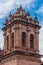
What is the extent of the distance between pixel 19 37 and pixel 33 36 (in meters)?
2.53

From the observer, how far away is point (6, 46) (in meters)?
45.6

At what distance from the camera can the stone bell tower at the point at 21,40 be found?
42287mm

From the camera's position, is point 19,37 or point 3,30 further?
point 3,30

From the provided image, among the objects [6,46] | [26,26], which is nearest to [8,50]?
[6,46]

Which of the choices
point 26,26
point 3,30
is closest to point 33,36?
point 26,26

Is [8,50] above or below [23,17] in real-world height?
below

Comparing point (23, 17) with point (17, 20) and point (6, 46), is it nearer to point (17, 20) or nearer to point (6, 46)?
point (17, 20)

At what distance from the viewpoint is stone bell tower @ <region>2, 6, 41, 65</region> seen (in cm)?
4229

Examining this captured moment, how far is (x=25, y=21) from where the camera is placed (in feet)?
144

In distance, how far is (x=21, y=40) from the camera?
141 feet

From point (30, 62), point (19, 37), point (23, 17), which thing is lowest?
point (30, 62)

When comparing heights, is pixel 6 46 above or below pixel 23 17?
below

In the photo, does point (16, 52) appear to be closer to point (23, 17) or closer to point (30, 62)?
point (30, 62)

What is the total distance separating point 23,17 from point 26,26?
1.24 meters
